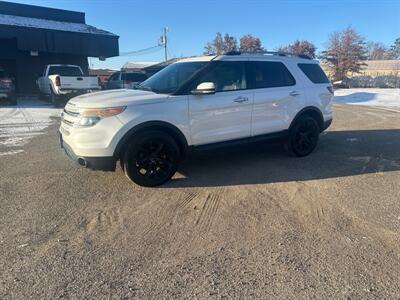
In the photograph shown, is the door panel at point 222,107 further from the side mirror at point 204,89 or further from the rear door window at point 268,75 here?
the rear door window at point 268,75

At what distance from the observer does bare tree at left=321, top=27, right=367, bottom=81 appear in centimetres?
4888

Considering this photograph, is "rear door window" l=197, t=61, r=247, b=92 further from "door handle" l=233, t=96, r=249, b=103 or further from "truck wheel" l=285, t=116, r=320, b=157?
"truck wheel" l=285, t=116, r=320, b=157

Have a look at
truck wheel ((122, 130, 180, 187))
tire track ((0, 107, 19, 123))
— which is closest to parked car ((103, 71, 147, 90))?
tire track ((0, 107, 19, 123))

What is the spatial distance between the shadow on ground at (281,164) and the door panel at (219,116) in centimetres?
26

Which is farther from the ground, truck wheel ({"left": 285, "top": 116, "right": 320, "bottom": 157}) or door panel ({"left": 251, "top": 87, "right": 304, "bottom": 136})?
door panel ({"left": 251, "top": 87, "right": 304, "bottom": 136})

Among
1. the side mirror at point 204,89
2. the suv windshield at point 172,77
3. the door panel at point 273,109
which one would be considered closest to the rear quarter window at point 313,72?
the door panel at point 273,109

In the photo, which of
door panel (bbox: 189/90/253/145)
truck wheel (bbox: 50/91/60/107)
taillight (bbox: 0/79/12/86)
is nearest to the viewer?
door panel (bbox: 189/90/253/145)

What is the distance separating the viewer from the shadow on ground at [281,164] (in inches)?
208

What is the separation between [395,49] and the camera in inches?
3789

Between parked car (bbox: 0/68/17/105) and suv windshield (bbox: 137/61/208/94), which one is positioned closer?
suv windshield (bbox: 137/61/208/94)

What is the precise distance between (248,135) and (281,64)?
157cm

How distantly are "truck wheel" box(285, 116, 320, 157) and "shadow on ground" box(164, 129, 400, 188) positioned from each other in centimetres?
18

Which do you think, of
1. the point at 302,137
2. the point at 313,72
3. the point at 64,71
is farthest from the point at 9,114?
the point at 313,72

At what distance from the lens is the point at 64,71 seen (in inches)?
684
